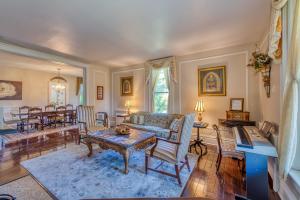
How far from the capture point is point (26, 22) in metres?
2.51

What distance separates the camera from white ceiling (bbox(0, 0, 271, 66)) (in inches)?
81.8

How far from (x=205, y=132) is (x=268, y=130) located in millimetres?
2008

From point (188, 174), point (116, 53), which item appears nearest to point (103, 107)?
point (116, 53)

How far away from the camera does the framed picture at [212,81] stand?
12.8ft

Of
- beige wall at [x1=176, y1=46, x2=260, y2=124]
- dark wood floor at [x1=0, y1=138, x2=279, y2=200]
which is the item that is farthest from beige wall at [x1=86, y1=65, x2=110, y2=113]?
beige wall at [x1=176, y1=46, x2=260, y2=124]

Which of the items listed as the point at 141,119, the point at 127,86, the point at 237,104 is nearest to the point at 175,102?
the point at 141,119

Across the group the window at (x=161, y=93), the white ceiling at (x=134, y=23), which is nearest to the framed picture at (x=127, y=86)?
the window at (x=161, y=93)

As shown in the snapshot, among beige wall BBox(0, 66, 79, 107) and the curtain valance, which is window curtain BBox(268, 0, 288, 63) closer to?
the curtain valance

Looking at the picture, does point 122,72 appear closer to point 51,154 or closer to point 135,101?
point 135,101

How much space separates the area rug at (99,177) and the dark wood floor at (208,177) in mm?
128

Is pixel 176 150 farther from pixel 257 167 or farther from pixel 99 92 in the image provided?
pixel 99 92

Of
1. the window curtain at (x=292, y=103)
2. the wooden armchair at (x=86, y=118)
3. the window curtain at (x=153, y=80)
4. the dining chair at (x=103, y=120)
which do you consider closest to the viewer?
the window curtain at (x=292, y=103)

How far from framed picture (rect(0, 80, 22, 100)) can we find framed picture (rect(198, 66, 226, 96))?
24.5ft

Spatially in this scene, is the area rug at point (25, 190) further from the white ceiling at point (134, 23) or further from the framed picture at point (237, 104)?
the framed picture at point (237, 104)
